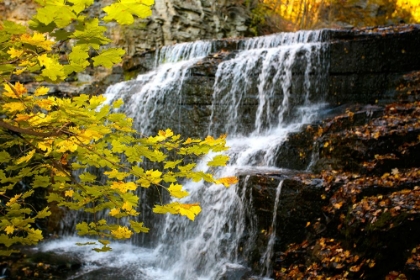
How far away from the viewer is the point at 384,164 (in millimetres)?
5746

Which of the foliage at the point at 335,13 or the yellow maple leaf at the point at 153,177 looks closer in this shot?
the yellow maple leaf at the point at 153,177

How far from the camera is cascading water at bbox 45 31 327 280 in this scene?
20.8 ft

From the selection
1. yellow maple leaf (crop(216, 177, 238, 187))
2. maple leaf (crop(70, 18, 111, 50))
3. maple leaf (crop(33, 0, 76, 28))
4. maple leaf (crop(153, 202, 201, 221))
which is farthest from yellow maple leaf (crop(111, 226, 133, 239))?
maple leaf (crop(33, 0, 76, 28))

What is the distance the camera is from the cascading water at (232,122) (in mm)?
6348

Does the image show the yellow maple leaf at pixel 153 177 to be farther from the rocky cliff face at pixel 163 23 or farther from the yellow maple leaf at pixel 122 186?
the rocky cliff face at pixel 163 23

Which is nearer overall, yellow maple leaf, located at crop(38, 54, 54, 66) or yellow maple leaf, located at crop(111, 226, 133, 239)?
yellow maple leaf, located at crop(38, 54, 54, 66)

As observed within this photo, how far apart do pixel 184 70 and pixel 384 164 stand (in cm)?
585

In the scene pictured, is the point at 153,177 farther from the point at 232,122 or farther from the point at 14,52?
the point at 232,122

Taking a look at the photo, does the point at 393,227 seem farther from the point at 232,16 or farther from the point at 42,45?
the point at 232,16

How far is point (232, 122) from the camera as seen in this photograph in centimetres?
902

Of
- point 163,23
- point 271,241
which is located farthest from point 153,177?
point 163,23

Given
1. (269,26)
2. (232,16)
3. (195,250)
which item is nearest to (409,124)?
(195,250)

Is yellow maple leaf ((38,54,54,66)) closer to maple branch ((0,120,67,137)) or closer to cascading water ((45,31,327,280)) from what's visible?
maple branch ((0,120,67,137))

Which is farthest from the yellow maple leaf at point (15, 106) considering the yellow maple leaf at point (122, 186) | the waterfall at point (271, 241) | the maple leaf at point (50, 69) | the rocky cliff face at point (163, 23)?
the rocky cliff face at point (163, 23)
